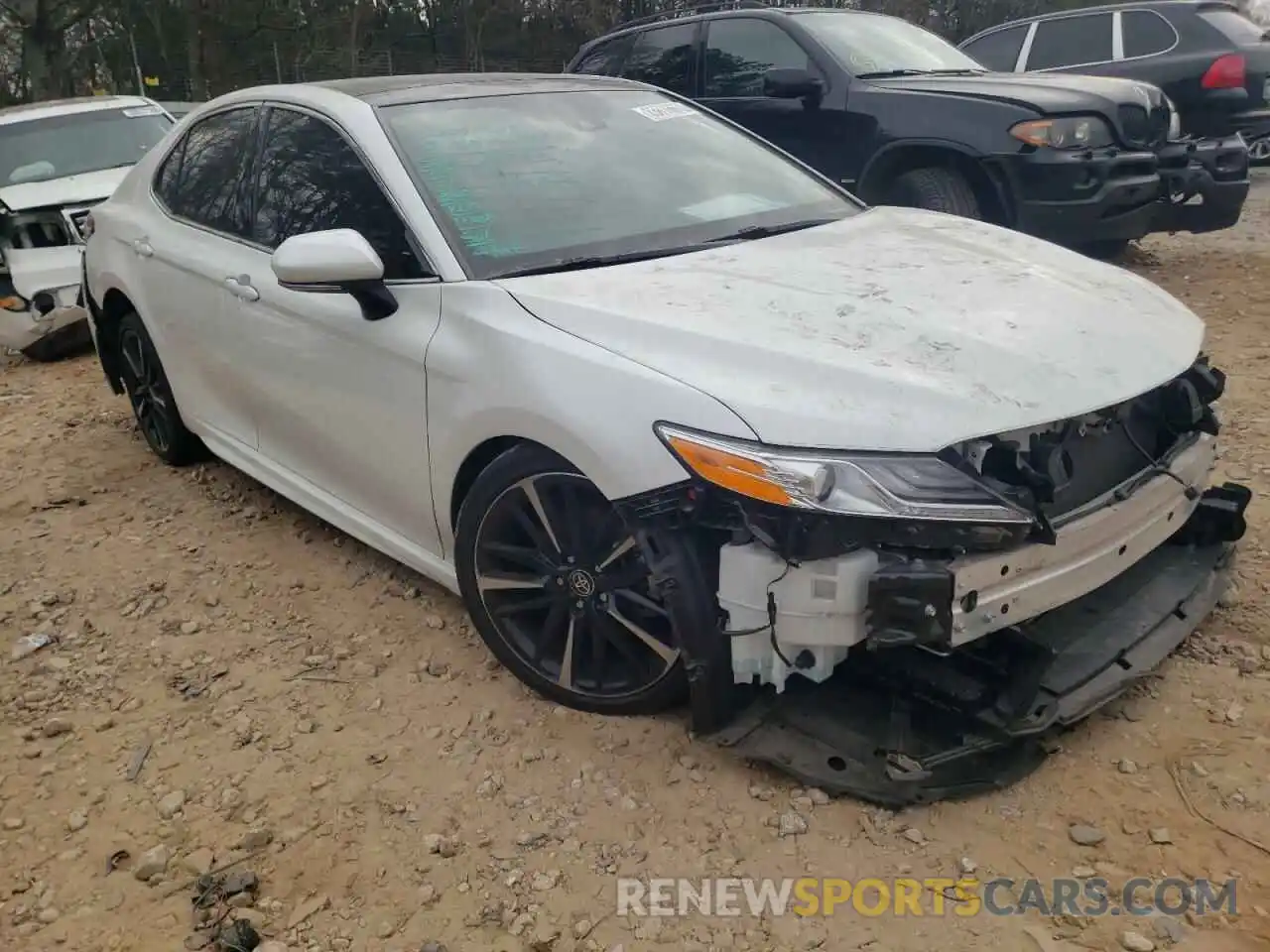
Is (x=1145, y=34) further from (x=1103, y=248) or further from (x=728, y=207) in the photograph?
(x=728, y=207)

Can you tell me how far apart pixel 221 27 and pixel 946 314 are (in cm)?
2520

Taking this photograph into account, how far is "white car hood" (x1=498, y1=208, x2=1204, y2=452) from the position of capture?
7.43 ft

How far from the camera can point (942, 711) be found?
2.45 m

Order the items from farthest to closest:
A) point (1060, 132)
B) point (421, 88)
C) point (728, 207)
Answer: point (1060, 132) < point (421, 88) < point (728, 207)

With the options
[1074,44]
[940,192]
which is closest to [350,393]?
[940,192]

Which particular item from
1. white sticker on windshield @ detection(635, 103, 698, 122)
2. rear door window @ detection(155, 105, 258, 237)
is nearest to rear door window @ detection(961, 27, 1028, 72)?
white sticker on windshield @ detection(635, 103, 698, 122)

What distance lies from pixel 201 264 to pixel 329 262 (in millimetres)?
1370

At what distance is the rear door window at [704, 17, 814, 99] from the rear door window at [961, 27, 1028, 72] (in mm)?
3505

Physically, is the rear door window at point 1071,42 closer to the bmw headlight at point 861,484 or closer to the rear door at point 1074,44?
the rear door at point 1074,44

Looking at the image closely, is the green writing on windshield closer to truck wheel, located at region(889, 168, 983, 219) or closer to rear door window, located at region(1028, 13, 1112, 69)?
truck wheel, located at region(889, 168, 983, 219)

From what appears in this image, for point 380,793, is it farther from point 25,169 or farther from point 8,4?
point 8,4

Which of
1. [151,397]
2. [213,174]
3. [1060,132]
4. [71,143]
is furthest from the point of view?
[71,143]

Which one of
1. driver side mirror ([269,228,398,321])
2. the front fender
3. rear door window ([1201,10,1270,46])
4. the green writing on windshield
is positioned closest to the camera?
the front fender

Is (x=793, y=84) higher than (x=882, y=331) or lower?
higher
